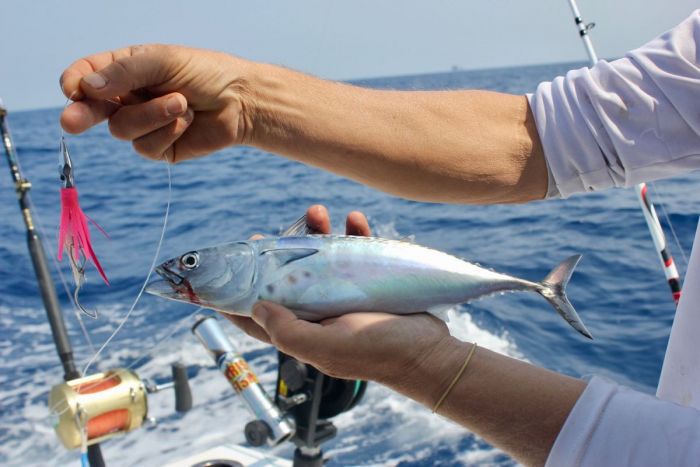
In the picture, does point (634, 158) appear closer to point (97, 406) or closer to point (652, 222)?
point (652, 222)

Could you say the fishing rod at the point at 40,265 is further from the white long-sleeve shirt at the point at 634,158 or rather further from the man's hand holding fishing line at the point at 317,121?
the white long-sleeve shirt at the point at 634,158

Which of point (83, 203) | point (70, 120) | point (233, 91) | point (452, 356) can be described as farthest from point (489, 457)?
point (83, 203)

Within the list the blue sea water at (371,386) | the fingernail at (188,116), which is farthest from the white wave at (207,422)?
the fingernail at (188,116)

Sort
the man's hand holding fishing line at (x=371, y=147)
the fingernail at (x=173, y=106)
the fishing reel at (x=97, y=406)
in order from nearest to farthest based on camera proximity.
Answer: the man's hand holding fishing line at (x=371, y=147) < the fingernail at (x=173, y=106) < the fishing reel at (x=97, y=406)

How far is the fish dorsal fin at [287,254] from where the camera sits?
1.52 metres

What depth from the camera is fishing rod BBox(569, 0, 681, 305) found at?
3422 mm

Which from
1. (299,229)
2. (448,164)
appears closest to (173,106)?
(299,229)

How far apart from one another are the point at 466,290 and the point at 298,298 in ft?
1.41

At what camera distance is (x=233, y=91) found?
1.63 metres

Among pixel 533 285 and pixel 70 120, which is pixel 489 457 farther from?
pixel 70 120

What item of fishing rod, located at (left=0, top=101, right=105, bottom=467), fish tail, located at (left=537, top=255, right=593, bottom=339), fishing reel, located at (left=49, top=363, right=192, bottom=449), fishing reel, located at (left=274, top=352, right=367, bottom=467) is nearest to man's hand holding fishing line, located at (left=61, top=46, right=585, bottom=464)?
fish tail, located at (left=537, top=255, right=593, bottom=339)

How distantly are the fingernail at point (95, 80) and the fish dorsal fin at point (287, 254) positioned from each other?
19.9 inches

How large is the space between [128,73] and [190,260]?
433 millimetres

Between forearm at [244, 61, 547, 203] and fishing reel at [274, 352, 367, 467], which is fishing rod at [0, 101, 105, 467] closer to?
fishing reel at [274, 352, 367, 467]
